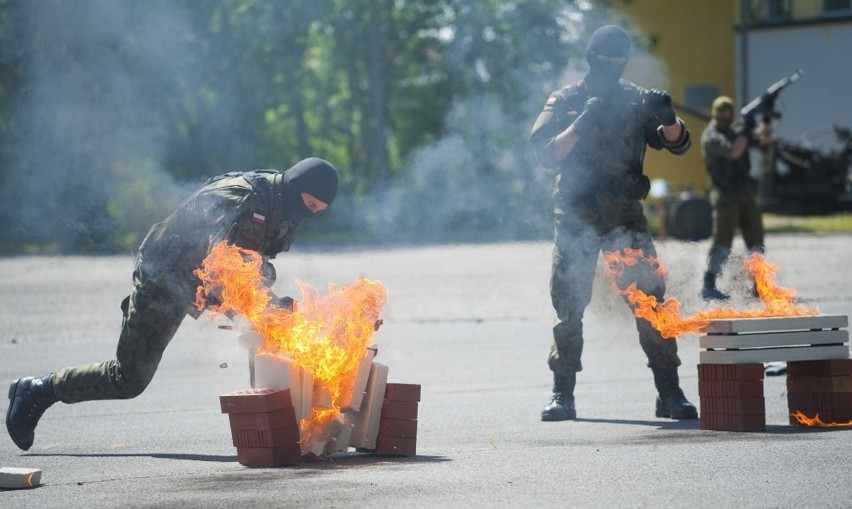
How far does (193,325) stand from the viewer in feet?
46.4

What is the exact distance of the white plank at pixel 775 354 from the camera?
22.6 feet

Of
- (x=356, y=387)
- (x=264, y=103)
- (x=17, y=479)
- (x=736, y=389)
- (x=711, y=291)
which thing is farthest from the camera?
(x=264, y=103)

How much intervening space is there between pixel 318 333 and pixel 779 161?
85.5 feet

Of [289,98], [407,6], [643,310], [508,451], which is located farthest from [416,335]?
[289,98]

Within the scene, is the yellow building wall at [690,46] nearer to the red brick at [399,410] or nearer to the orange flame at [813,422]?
the orange flame at [813,422]

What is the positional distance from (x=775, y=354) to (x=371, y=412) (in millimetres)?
2257

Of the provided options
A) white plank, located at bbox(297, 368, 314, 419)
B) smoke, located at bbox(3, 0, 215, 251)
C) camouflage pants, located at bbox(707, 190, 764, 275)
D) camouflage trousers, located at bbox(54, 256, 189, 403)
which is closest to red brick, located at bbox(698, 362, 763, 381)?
white plank, located at bbox(297, 368, 314, 419)

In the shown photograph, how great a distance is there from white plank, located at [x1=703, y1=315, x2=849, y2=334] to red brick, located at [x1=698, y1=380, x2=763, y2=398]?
28 cm

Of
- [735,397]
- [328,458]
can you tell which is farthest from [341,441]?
[735,397]

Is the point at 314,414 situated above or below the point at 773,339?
below

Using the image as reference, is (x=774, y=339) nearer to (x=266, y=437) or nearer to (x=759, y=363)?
(x=759, y=363)

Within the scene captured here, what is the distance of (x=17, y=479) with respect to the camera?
5852 mm

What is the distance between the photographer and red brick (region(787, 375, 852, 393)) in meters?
7.01

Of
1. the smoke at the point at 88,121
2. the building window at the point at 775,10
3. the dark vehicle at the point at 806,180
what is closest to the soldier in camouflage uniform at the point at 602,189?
the smoke at the point at 88,121
